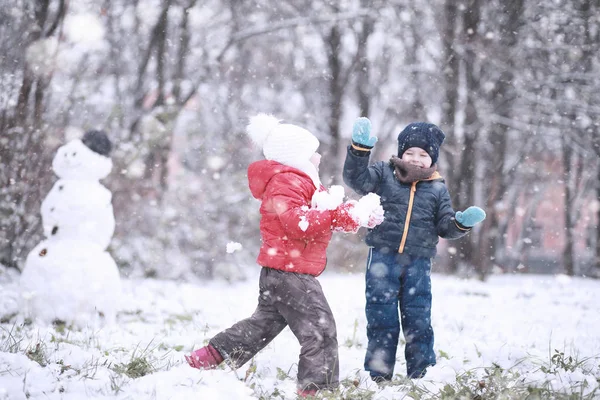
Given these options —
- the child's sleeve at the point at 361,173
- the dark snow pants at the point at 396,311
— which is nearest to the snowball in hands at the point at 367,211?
the child's sleeve at the point at 361,173

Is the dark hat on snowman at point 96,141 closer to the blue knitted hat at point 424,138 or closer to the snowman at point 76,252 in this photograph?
the snowman at point 76,252

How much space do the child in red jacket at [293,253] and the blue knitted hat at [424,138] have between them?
642mm

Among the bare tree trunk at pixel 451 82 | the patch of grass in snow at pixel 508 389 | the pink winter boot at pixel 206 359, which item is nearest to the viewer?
the patch of grass in snow at pixel 508 389

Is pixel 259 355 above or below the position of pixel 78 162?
below

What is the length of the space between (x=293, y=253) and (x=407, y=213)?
0.80 meters

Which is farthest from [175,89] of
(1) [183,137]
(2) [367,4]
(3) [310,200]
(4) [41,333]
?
(3) [310,200]

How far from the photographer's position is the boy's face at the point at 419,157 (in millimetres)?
3484

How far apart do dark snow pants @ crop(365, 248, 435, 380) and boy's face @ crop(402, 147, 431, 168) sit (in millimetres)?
578

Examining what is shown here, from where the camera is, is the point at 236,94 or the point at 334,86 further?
the point at 334,86

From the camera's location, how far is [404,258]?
3391 millimetres

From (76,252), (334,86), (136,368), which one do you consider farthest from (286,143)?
(334,86)

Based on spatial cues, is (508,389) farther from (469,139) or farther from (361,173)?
(469,139)

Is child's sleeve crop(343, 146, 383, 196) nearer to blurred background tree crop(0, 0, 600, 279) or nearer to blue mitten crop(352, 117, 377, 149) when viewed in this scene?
blue mitten crop(352, 117, 377, 149)

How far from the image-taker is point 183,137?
31.3ft
